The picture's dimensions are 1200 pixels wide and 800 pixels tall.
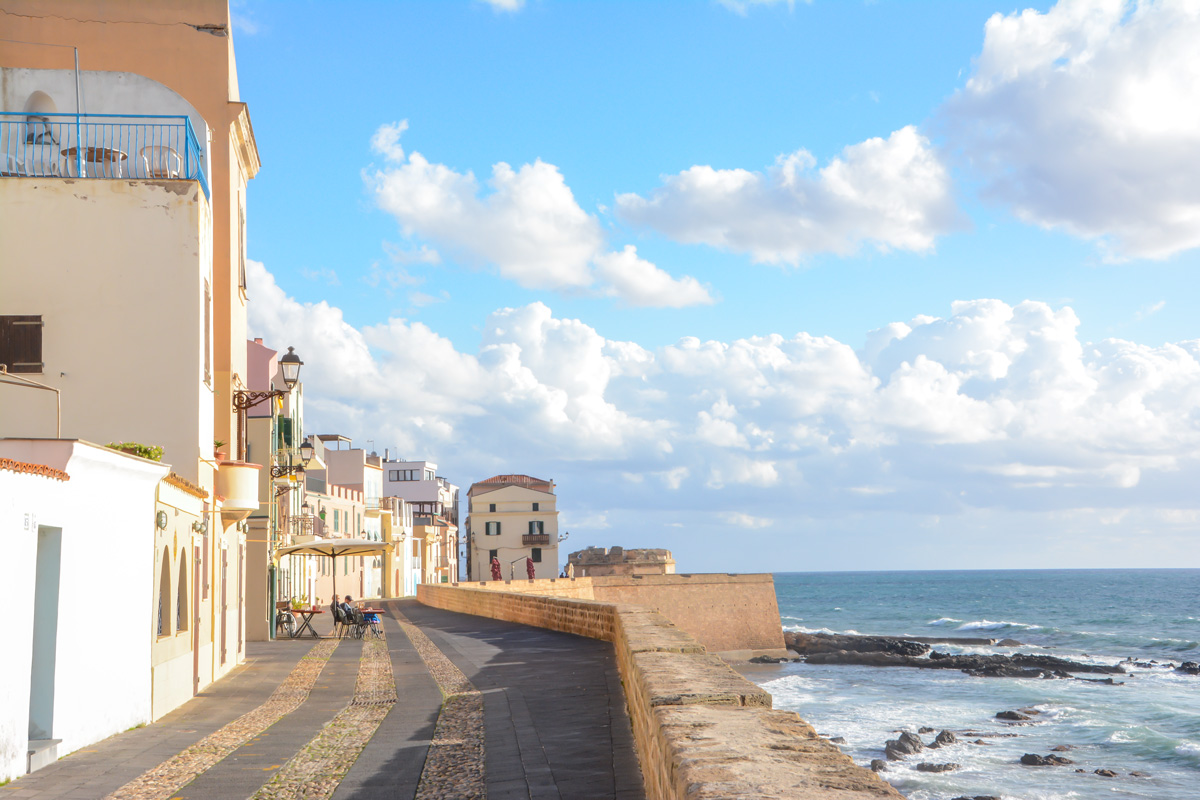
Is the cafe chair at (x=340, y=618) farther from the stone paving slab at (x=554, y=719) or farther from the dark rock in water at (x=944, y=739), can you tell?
the dark rock in water at (x=944, y=739)

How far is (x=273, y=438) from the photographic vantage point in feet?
97.0

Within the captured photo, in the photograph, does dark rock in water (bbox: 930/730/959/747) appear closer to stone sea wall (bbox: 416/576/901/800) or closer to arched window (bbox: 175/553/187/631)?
arched window (bbox: 175/553/187/631)

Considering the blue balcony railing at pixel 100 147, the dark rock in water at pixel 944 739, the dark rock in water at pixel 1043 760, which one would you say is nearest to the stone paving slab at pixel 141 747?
the blue balcony railing at pixel 100 147

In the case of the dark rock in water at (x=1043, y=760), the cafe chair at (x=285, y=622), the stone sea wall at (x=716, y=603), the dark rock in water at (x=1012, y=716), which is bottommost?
the dark rock in water at (x=1012, y=716)

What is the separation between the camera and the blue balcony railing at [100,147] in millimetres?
16375

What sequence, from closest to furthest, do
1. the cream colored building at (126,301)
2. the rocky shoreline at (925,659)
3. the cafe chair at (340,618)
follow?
the cream colored building at (126,301) < the cafe chair at (340,618) < the rocky shoreline at (925,659)

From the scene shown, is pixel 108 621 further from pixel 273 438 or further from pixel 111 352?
pixel 273 438

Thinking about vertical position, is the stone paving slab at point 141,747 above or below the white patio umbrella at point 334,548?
below

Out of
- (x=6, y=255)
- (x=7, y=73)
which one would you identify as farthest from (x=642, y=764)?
(x=7, y=73)

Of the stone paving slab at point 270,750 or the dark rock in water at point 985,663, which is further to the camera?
the dark rock in water at point 985,663

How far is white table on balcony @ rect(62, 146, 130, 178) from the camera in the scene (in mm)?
16266

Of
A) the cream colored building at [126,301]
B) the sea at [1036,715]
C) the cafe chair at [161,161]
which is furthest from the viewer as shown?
the sea at [1036,715]

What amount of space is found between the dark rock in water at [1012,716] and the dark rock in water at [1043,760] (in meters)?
7.58

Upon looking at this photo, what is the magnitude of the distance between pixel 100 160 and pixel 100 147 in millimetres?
361
